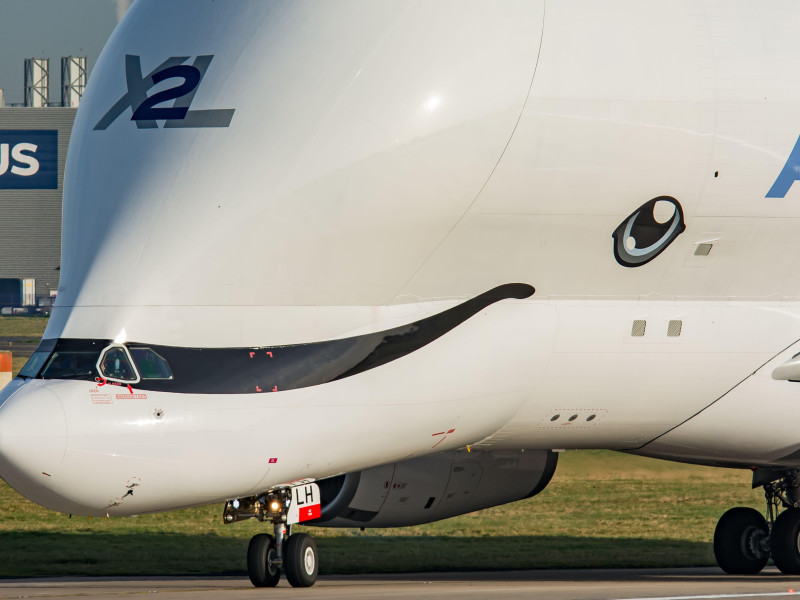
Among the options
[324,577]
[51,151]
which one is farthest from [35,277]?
[324,577]

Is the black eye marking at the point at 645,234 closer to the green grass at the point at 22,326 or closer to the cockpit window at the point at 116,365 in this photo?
the cockpit window at the point at 116,365

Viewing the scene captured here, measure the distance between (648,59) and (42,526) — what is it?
1534 centimetres

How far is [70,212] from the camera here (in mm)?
15375

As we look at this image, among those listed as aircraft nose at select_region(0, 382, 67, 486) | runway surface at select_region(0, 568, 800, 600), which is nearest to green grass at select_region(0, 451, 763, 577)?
runway surface at select_region(0, 568, 800, 600)

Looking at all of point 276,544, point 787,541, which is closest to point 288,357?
point 276,544

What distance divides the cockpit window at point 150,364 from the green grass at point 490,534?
26.6ft

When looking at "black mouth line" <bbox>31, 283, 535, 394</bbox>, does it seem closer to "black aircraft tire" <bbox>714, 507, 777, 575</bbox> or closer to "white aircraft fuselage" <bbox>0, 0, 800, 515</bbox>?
"white aircraft fuselage" <bbox>0, 0, 800, 515</bbox>

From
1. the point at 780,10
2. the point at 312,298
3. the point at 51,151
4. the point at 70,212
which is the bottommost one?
the point at 312,298

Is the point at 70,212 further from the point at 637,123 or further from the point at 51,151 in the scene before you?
the point at 51,151

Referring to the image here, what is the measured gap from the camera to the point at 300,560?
1611 cm

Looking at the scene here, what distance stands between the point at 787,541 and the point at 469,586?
15.0 feet

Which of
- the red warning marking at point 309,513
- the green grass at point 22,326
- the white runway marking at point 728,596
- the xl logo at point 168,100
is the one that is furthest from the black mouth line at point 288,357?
the green grass at point 22,326

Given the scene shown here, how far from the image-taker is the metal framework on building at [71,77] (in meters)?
111

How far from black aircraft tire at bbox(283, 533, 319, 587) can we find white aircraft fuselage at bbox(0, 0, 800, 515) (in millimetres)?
1045
